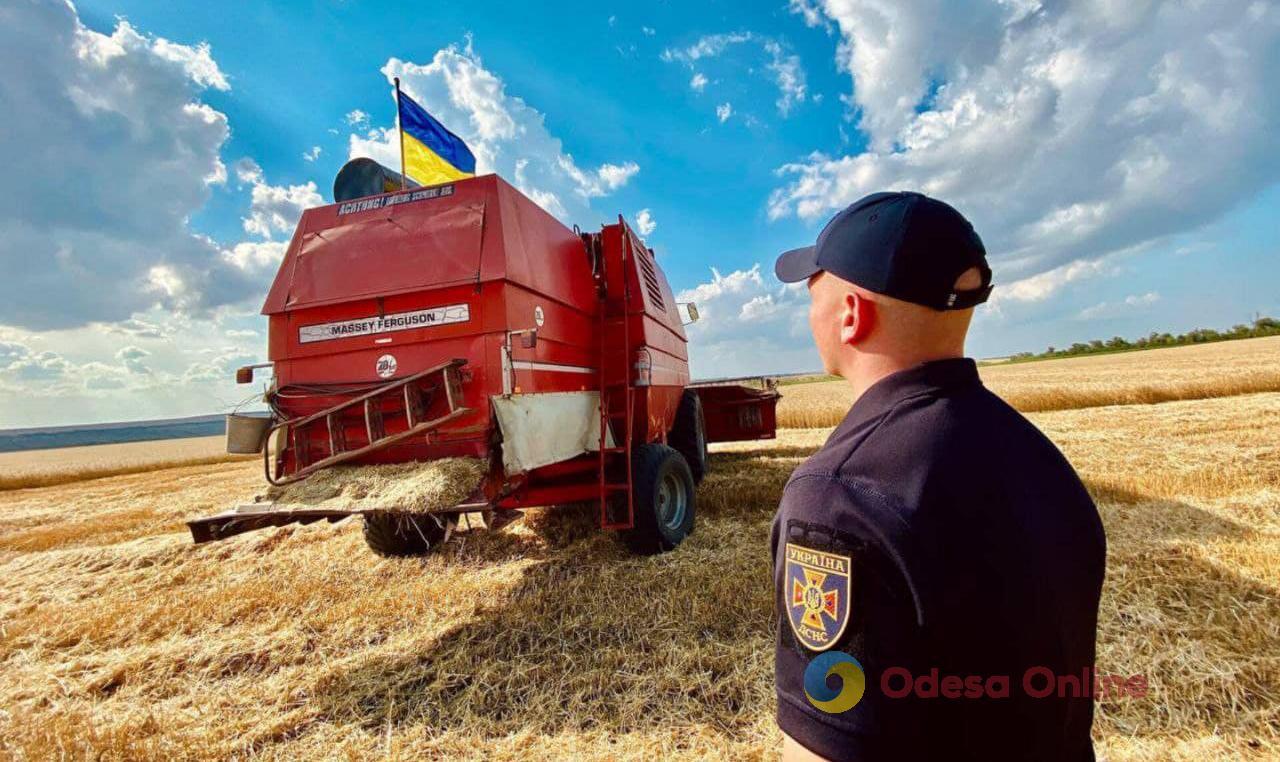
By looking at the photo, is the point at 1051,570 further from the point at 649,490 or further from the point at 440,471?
the point at 649,490

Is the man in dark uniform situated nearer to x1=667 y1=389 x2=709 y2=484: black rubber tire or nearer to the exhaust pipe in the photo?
the exhaust pipe

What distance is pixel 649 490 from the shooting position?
527 centimetres

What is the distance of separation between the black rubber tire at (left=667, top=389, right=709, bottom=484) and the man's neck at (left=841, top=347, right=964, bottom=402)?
264 inches

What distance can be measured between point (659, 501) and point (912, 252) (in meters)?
4.51

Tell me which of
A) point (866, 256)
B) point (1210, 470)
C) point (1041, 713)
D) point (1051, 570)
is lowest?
point (1210, 470)

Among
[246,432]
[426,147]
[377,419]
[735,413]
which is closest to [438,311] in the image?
[377,419]

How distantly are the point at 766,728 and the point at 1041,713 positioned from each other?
2009mm

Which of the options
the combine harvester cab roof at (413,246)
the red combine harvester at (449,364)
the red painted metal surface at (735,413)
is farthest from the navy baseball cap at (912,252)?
the red painted metal surface at (735,413)

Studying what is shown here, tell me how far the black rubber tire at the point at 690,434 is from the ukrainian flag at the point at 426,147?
412 cm

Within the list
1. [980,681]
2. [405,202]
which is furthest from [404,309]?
[980,681]

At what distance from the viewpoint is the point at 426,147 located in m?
6.52

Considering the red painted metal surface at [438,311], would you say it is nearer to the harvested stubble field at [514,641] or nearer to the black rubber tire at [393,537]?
the harvested stubble field at [514,641]

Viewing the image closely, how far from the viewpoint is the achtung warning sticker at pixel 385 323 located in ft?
13.9

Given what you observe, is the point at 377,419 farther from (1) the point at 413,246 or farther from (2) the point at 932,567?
(2) the point at 932,567
